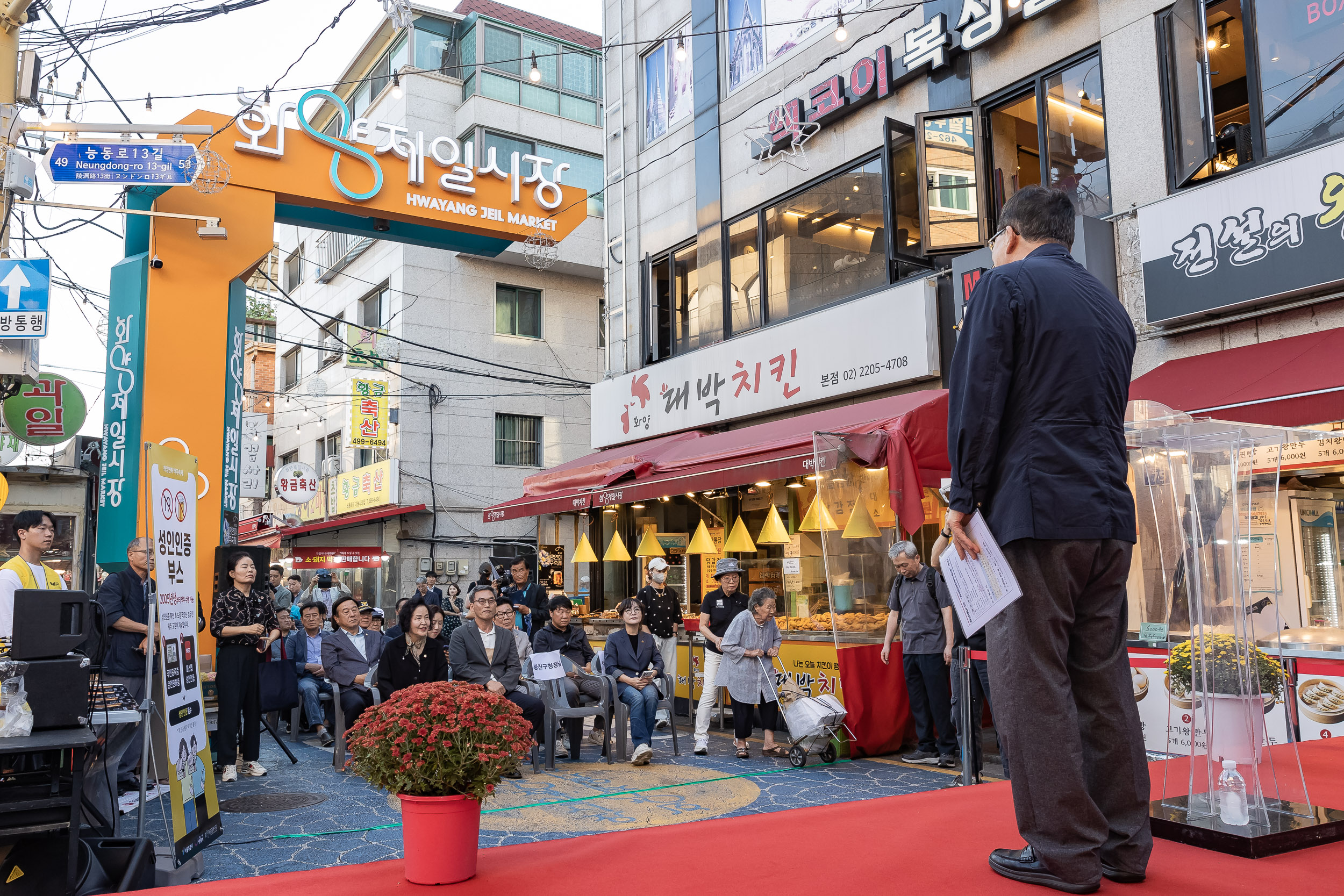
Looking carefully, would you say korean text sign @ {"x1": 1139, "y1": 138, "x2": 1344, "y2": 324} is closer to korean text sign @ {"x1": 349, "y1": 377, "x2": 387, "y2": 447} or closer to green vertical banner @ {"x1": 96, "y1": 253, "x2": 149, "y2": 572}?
green vertical banner @ {"x1": 96, "y1": 253, "x2": 149, "y2": 572}

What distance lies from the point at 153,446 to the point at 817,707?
5.58 meters

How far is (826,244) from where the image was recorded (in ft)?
40.0

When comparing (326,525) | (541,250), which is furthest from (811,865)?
(326,525)

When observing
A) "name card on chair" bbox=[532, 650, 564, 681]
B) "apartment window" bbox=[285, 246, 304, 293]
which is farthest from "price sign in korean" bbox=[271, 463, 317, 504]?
"name card on chair" bbox=[532, 650, 564, 681]

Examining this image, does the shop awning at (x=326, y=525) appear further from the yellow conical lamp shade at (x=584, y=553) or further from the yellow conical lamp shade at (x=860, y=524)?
the yellow conical lamp shade at (x=860, y=524)

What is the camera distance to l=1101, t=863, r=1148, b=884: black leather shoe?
8.65 ft

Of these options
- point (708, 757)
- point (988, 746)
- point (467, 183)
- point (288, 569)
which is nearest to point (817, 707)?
point (708, 757)

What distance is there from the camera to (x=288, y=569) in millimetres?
26922

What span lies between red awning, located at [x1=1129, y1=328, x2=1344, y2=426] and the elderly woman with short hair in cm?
396

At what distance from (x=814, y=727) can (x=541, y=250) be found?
12199 mm

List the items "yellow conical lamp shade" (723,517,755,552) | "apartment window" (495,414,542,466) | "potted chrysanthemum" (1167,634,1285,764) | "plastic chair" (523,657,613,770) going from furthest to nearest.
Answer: "apartment window" (495,414,542,466) < "yellow conical lamp shade" (723,517,755,552) < "plastic chair" (523,657,613,770) < "potted chrysanthemum" (1167,634,1285,764)

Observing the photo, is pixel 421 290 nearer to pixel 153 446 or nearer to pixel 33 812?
pixel 153 446

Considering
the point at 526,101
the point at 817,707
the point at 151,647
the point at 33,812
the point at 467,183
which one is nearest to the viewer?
the point at 33,812

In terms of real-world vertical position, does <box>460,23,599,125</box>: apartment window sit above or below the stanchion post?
above
